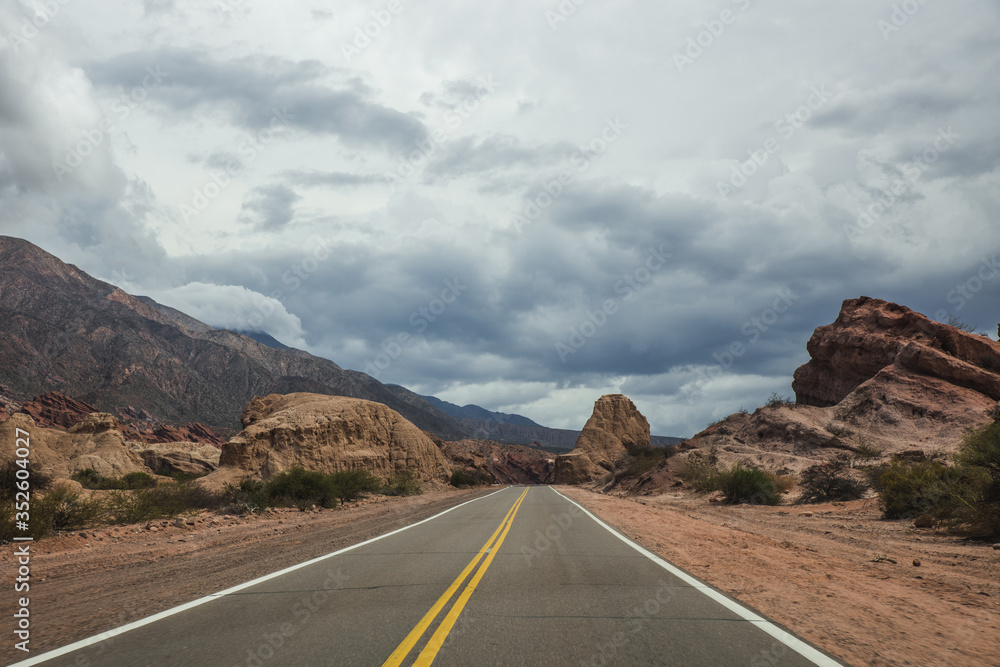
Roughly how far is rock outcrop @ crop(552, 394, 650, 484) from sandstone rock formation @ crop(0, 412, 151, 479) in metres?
57.9

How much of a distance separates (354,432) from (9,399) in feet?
246

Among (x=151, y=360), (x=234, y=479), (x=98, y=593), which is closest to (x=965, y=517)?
(x=98, y=593)

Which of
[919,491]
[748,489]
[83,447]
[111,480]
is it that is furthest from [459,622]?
[83,447]

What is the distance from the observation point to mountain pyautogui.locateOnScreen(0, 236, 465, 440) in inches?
4198

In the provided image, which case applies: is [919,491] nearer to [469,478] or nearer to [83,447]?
[83,447]

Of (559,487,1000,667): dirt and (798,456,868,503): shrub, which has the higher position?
(798,456,868,503): shrub

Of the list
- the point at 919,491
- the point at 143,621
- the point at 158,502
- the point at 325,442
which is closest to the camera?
the point at 143,621

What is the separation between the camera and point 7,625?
616 centimetres

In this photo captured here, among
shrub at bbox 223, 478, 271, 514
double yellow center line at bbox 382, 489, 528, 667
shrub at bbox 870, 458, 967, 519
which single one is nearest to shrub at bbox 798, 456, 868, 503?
shrub at bbox 870, 458, 967, 519

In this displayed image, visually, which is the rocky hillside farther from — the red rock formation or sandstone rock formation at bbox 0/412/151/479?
the red rock formation

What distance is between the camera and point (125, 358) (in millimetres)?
118500

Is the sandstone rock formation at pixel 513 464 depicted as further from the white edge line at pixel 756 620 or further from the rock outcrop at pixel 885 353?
the white edge line at pixel 756 620

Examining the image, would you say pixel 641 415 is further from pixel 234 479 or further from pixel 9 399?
pixel 9 399

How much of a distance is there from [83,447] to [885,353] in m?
62.3
